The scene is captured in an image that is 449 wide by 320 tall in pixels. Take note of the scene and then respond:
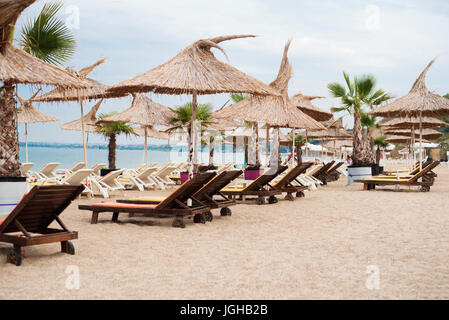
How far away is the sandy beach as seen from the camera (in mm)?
3518

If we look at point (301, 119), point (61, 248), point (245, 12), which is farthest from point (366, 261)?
point (301, 119)

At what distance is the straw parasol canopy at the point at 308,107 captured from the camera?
16.5 meters

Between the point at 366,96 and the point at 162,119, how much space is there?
652 cm

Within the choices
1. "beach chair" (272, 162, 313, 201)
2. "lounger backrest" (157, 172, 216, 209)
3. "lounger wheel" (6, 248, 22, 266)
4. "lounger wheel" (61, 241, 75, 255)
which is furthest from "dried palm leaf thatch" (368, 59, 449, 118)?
"lounger wheel" (6, 248, 22, 266)

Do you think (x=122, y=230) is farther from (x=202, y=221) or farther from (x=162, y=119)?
(x=162, y=119)

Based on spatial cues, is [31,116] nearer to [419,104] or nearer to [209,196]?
[209,196]

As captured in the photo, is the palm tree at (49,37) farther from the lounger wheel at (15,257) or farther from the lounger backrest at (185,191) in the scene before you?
the lounger wheel at (15,257)

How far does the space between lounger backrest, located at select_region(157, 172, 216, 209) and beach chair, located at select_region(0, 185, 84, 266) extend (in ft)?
6.51

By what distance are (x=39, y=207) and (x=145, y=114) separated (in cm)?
1130

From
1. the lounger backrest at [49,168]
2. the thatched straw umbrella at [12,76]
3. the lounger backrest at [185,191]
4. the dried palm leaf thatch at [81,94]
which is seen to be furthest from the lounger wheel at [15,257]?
the lounger backrest at [49,168]

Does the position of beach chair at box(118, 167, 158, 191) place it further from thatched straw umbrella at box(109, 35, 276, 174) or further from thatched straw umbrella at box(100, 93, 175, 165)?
thatched straw umbrella at box(109, 35, 276, 174)

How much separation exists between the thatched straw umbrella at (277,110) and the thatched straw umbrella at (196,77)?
147 inches

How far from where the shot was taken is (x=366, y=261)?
15.0ft

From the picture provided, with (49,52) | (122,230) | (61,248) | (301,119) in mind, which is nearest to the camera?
(61,248)
